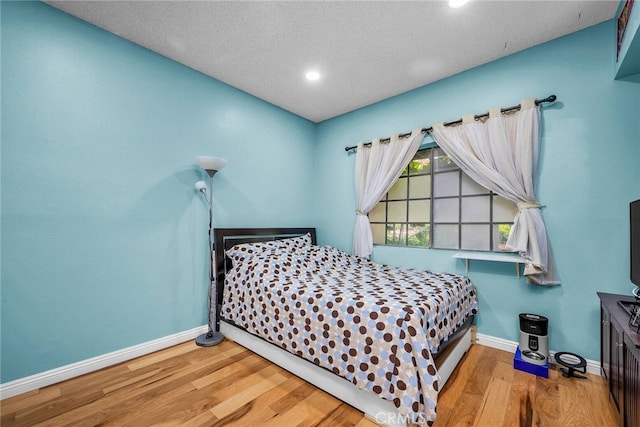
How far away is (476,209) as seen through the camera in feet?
8.66

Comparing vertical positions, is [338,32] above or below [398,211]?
above

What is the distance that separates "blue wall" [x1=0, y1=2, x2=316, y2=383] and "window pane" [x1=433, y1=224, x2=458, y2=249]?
7.45 ft

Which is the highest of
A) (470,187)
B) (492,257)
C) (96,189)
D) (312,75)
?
(312,75)

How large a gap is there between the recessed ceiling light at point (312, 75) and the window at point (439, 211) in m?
1.42

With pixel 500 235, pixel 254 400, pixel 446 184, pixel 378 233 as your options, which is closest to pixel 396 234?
pixel 378 233

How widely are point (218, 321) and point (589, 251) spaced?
3296mm

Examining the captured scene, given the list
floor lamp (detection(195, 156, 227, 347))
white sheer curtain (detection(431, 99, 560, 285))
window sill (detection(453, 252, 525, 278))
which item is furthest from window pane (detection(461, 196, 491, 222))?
floor lamp (detection(195, 156, 227, 347))

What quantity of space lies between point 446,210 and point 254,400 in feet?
8.04

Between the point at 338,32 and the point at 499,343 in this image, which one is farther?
the point at 499,343

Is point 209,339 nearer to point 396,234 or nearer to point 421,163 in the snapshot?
point 396,234

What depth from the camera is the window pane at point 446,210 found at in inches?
108

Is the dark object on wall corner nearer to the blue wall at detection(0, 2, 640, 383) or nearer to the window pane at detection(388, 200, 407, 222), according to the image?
the blue wall at detection(0, 2, 640, 383)

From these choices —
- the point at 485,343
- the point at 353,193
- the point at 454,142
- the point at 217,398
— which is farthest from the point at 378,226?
the point at 217,398

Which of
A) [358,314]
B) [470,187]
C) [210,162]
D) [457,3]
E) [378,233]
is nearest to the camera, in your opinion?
[358,314]
